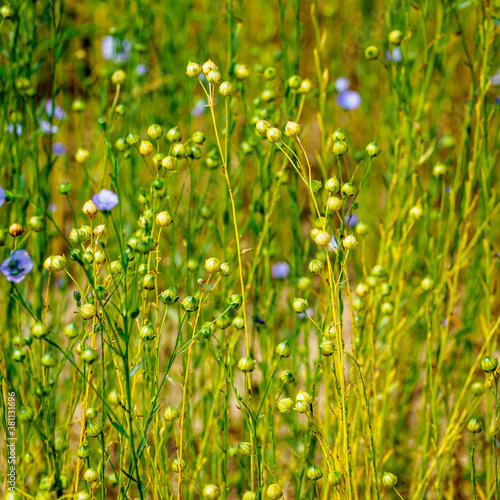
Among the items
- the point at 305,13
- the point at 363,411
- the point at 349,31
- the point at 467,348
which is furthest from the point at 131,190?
the point at 305,13

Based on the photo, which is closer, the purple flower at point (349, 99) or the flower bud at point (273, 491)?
the flower bud at point (273, 491)

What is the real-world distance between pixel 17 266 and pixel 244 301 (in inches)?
14.8

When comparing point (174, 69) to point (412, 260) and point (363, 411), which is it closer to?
point (412, 260)

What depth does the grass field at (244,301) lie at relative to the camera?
0.77 m

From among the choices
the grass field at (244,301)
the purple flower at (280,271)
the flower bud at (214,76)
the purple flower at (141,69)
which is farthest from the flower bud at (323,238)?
the purple flower at (141,69)

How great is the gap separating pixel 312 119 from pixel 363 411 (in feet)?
6.31

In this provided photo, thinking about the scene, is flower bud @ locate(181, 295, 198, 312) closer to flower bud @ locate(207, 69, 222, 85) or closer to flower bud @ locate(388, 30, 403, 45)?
flower bud @ locate(207, 69, 222, 85)

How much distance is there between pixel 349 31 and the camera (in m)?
2.35

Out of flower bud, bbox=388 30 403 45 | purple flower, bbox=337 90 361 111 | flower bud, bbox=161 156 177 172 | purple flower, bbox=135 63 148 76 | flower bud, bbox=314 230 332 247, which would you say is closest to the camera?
flower bud, bbox=314 230 332 247

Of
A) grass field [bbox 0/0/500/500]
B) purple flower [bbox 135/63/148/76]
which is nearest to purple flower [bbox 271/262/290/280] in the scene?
grass field [bbox 0/0/500/500]

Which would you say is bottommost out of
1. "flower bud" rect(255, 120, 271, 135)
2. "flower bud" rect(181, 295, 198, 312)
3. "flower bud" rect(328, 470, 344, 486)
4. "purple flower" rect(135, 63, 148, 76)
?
"flower bud" rect(328, 470, 344, 486)

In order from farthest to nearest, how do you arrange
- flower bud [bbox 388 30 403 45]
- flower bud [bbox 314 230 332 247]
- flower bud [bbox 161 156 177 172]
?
flower bud [bbox 388 30 403 45], flower bud [bbox 161 156 177 172], flower bud [bbox 314 230 332 247]

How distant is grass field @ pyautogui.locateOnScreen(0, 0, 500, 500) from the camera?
0.77m

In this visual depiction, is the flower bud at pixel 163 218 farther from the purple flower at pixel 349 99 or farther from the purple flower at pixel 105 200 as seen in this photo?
the purple flower at pixel 349 99
